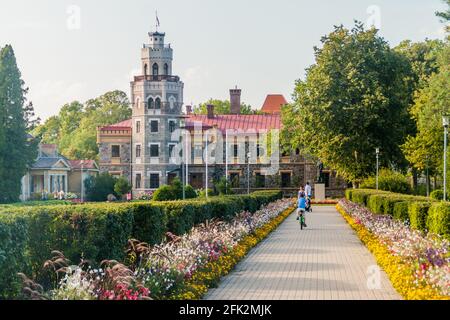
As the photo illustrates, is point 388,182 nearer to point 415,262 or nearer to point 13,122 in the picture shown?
point 13,122

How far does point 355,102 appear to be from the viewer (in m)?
50.2

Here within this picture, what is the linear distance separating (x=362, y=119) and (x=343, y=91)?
2.28 meters

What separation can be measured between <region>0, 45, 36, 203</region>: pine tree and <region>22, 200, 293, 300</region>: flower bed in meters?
30.7

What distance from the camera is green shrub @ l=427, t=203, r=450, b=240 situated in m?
17.8

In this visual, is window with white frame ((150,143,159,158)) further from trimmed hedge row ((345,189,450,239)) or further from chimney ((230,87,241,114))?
trimmed hedge row ((345,189,450,239))

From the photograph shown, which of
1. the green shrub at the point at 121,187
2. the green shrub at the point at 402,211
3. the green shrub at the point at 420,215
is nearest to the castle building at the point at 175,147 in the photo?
the green shrub at the point at 121,187

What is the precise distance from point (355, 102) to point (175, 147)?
29.4 metres

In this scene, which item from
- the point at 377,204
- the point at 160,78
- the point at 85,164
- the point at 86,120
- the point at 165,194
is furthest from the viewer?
the point at 86,120

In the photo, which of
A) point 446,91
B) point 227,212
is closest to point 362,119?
point 446,91

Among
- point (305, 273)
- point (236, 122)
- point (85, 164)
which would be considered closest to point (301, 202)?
point (305, 273)

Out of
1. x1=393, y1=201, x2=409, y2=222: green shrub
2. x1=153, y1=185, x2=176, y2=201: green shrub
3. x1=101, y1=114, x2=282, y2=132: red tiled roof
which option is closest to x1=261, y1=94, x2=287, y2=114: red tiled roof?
x1=101, y1=114, x2=282, y2=132: red tiled roof

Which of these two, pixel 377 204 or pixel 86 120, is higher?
pixel 86 120

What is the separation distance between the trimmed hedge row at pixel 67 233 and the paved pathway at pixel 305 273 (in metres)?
2.03

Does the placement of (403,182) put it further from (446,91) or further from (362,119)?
(446,91)
